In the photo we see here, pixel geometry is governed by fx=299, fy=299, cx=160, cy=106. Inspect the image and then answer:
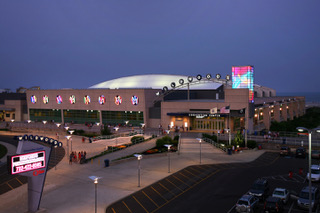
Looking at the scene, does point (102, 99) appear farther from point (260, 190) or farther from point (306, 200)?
point (306, 200)

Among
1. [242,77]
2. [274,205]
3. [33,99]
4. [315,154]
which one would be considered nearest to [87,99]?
[33,99]

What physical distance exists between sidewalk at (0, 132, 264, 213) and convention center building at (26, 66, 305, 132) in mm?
10078

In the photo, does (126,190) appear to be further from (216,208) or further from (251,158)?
(251,158)

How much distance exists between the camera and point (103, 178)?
1204 inches

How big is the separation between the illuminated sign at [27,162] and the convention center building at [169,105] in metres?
31.3

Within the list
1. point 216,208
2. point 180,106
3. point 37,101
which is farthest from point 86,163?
point 37,101

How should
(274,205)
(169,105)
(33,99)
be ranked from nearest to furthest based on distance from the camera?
1. (274,205)
2. (169,105)
3. (33,99)

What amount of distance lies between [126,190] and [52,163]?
15.6m

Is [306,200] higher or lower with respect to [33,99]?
lower

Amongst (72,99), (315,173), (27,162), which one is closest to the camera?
(27,162)

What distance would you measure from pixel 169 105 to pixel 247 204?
45380mm

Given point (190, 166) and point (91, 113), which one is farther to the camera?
point (91, 113)

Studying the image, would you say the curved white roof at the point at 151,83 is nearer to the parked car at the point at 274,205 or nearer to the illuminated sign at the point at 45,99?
the illuminated sign at the point at 45,99

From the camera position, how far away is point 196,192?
26141 mm
